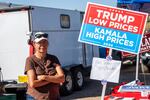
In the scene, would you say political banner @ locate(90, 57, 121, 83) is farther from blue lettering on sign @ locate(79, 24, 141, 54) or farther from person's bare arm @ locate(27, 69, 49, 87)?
person's bare arm @ locate(27, 69, 49, 87)

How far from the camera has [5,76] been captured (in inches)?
459

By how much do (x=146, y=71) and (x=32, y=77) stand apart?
44.4 feet

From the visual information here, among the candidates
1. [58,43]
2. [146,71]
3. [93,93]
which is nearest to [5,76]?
[58,43]

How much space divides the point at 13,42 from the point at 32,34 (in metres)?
0.62

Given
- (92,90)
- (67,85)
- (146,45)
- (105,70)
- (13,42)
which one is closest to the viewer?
(105,70)

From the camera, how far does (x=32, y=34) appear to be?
11.1 metres

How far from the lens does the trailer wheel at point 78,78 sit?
1363 cm

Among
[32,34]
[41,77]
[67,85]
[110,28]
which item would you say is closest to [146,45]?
[32,34]

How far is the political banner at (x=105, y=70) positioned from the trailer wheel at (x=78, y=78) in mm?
6696

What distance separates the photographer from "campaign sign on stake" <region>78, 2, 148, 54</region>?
23.4ft

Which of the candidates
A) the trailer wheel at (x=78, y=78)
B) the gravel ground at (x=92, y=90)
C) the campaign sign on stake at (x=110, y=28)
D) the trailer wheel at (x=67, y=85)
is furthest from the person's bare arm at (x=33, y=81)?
the trailer wheel at (x=78, y=78)

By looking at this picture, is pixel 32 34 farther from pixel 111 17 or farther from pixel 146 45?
pixel 111 17

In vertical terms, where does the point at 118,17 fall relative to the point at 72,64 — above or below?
above

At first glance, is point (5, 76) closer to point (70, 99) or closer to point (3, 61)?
point (3, 61)
